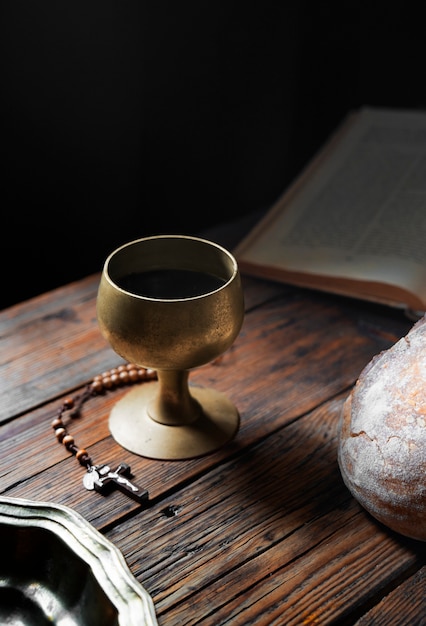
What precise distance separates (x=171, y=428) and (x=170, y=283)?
17 centimetres

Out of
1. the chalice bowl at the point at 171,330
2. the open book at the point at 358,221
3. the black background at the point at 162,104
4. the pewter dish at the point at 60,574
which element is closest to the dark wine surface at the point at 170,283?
the chalice bowl at the point at 171,330

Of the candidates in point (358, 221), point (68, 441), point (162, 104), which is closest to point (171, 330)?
point (68, 441)

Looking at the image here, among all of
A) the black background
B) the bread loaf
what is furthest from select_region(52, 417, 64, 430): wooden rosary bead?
the black background

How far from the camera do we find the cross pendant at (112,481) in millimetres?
761

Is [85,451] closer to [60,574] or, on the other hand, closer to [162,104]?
[60,574]

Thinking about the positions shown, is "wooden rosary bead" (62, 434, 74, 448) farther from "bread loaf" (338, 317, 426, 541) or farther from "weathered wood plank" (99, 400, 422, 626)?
"bread loaf" (338, 317, 426, 541)

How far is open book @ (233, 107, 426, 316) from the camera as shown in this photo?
111cm

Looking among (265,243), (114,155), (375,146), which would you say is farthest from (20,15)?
(375,146)

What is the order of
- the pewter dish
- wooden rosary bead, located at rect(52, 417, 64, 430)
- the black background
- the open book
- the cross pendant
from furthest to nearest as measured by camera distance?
the black background
the open book
wooden rosary bead, located at rect(52, 417, 64, 430)
the cross pendant
the pewter dish

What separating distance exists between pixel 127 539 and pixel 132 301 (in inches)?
9.0

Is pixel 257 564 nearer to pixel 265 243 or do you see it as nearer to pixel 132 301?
pixel 132 301

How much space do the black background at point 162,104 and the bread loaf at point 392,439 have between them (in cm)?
80

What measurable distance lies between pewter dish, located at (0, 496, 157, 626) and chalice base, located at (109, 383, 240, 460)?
0.44 feet

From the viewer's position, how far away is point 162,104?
1.43 m
